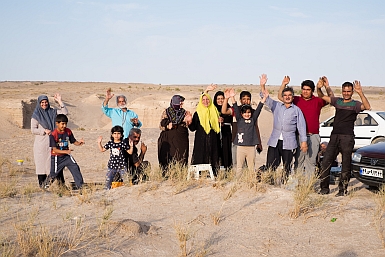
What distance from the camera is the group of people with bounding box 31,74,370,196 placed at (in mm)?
7727

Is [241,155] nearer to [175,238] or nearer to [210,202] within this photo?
[210,202]

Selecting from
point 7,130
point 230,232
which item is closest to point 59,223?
point 230,232

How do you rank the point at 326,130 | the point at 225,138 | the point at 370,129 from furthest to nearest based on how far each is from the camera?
the point at 326,130
the point at 370,129
the point at 225,138

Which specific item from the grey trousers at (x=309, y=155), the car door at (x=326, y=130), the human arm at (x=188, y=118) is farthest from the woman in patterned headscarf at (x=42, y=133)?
the car door at (x=326, y=130)

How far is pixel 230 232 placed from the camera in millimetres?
5898

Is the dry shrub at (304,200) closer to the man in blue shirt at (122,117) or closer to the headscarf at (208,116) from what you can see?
the headscarf at (208,116)

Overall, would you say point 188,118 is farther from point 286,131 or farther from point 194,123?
point 286,131

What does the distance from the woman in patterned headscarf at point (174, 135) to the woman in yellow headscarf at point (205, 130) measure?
0.67ft

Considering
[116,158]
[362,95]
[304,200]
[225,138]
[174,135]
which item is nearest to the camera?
[304,200]

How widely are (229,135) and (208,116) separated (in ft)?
2.48

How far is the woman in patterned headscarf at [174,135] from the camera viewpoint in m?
8.38

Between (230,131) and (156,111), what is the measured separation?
59.9 feet

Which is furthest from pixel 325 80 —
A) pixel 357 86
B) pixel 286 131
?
pixel 286 131

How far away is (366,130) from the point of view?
611 inches
